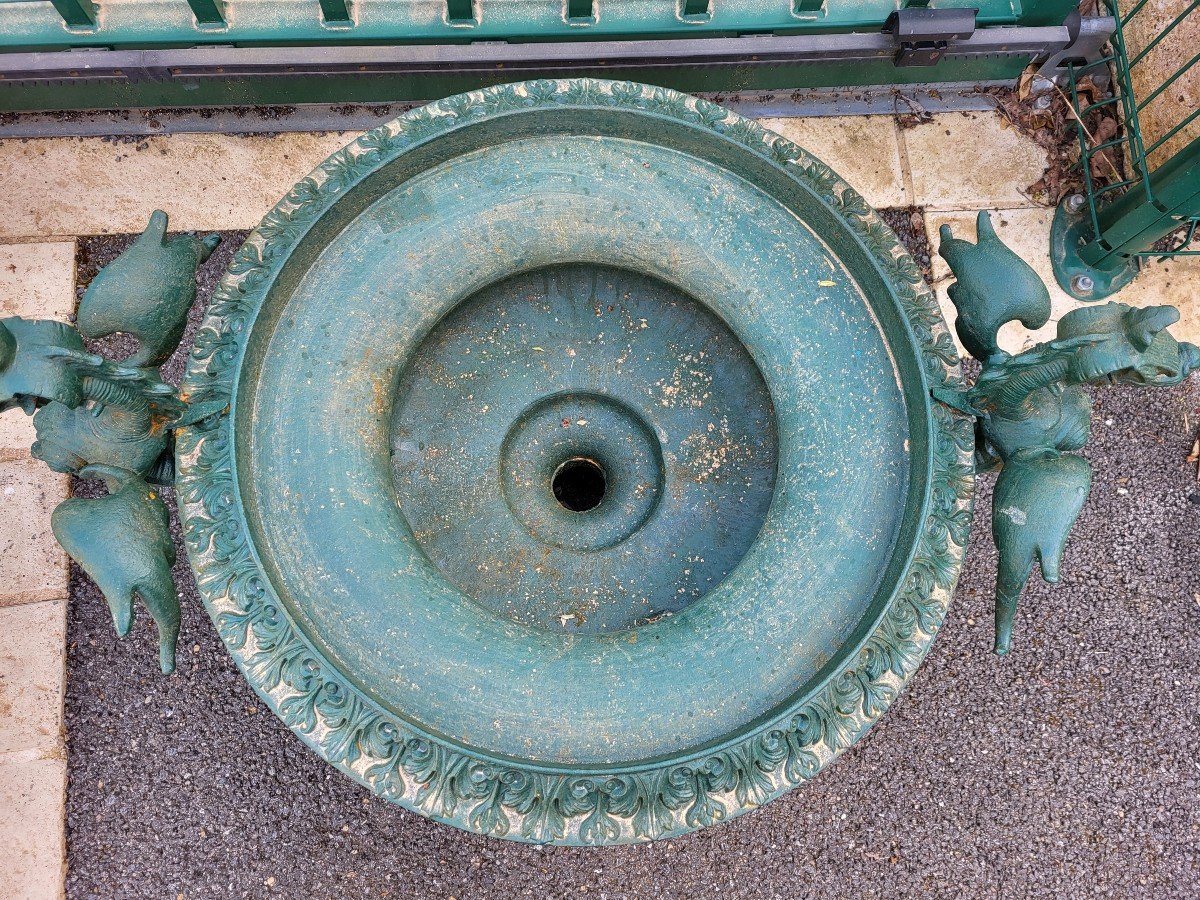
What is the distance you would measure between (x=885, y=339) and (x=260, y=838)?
3447mm

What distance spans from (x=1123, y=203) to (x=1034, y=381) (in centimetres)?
241

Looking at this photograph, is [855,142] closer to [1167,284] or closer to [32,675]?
[1167,284]

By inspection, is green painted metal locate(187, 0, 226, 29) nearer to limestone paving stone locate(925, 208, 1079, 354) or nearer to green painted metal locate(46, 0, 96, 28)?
green painted metal locate(46, 0, 96, 28)

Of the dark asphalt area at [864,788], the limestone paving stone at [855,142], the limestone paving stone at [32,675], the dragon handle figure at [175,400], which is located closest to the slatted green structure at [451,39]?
the limestone paving stone at [855,142]

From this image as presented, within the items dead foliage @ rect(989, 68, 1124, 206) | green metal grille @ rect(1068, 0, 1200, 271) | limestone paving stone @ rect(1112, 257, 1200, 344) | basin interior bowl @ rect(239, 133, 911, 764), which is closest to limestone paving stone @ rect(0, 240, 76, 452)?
basin interior bowl @ rect(239, 133, 911, 764)

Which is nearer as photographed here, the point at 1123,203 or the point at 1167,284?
the point at 1123,203

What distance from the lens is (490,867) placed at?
401cm

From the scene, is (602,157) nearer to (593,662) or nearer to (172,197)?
(593,662)

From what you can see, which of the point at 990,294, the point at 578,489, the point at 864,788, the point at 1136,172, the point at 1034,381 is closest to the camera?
the point at 1034,381

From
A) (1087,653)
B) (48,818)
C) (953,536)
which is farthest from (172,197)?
(1087,653)

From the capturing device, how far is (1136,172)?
4.38 m

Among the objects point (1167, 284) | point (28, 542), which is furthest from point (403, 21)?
point (1167, 284)

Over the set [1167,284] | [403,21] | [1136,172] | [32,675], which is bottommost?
[32,675]

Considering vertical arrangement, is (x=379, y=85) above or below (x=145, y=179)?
above
